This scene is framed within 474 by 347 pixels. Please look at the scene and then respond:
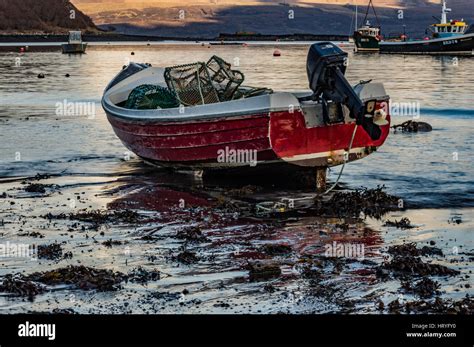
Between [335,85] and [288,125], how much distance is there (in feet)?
3.65

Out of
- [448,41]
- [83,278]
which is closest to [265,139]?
[83,278]

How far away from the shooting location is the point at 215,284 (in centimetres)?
1127

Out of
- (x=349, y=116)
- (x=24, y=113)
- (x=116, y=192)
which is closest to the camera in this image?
(x=349, y=116)

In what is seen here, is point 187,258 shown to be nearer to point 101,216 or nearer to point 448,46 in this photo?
point 101,216

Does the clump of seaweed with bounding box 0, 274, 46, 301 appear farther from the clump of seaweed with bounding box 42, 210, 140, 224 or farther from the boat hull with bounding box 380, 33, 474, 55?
the boat hull with bounding box 380, 33, 474, 55

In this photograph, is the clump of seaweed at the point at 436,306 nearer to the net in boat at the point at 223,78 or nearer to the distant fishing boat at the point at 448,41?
the net in boat at the point at 223,78

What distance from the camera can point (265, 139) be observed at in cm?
1669

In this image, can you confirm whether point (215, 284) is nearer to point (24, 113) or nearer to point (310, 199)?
point (310, 199)

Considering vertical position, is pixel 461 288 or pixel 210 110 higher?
pixel 210 110

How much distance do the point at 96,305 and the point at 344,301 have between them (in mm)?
2848

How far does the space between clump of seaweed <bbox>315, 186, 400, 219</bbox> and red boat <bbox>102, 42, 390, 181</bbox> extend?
81 cm

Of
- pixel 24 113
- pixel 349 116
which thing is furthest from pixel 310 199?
pixel 24 113

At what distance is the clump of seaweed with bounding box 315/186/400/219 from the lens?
15859 millimetres
